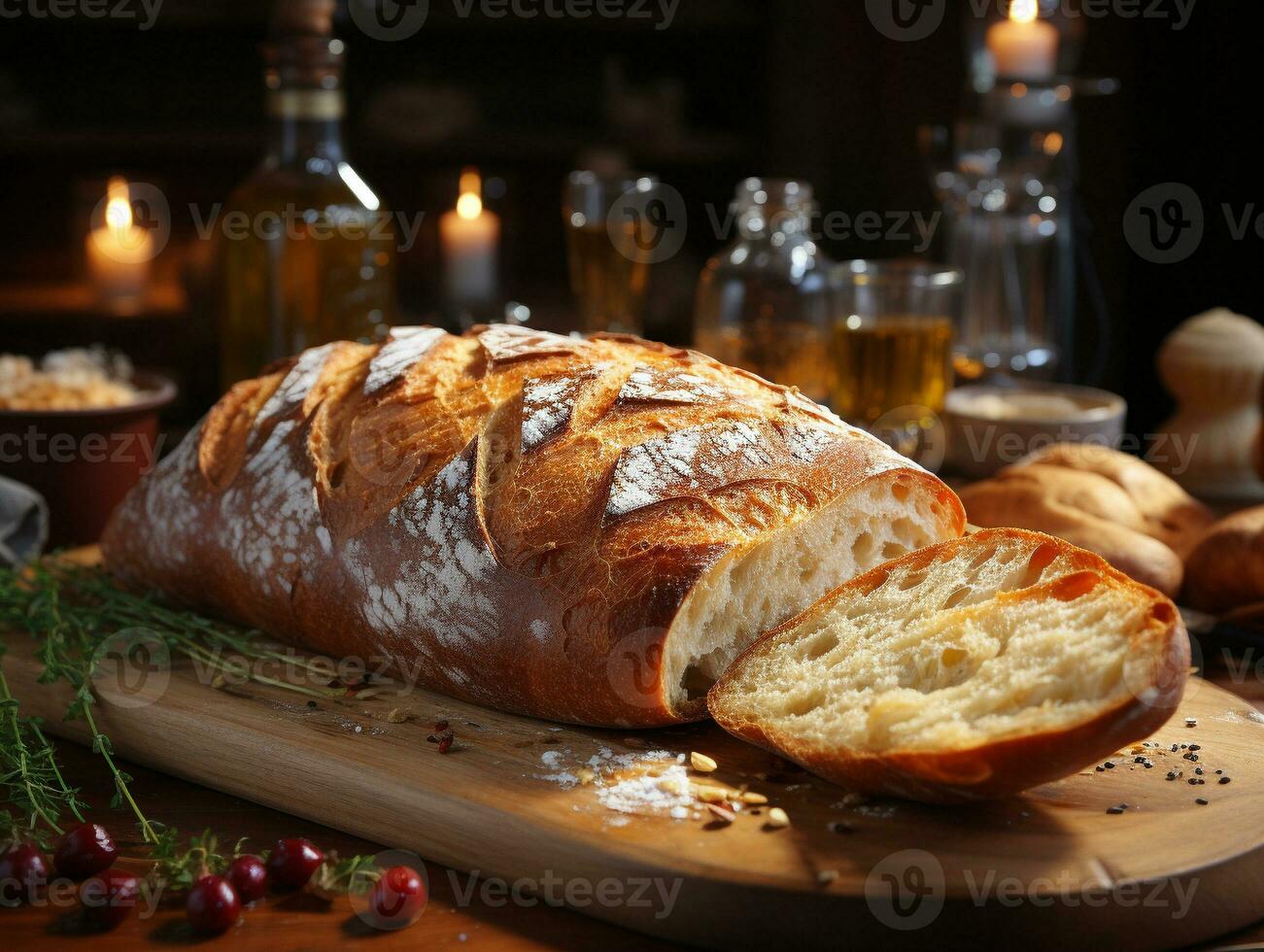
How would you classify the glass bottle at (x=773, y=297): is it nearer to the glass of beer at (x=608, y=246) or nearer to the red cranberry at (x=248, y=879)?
the glass of beer at (x=608, y=246)

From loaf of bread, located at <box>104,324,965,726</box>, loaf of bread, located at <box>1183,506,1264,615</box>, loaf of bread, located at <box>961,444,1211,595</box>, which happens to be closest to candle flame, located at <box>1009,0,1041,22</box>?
loaf of bread, located at <box>961,444,1211,595</box>

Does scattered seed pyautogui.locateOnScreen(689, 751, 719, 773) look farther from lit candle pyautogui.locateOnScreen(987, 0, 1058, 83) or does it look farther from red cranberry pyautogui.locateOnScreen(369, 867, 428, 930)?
lit candle pyautogui.locateOnScreen(987, 0, 1058, 83)

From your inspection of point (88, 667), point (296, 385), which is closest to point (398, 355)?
point (296, 385)

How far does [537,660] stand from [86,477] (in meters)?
1.07

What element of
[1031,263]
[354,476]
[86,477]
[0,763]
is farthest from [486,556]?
[1031,263]

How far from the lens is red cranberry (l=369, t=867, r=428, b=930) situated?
1191 mm

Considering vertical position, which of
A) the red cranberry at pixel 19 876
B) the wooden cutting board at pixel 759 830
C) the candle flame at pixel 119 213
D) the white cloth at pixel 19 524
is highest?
the candle flame at pixel 119 213

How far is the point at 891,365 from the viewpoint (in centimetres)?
248

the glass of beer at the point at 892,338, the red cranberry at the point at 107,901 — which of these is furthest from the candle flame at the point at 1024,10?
the red cranberry at the point at 107,901

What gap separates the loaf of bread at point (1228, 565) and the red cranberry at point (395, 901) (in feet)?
3.93

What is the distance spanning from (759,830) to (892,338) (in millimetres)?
1377

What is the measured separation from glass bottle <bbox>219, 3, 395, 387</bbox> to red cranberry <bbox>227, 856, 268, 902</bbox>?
137 cm

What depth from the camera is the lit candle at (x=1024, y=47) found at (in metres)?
2.79

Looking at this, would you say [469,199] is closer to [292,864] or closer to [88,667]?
[88,667]
